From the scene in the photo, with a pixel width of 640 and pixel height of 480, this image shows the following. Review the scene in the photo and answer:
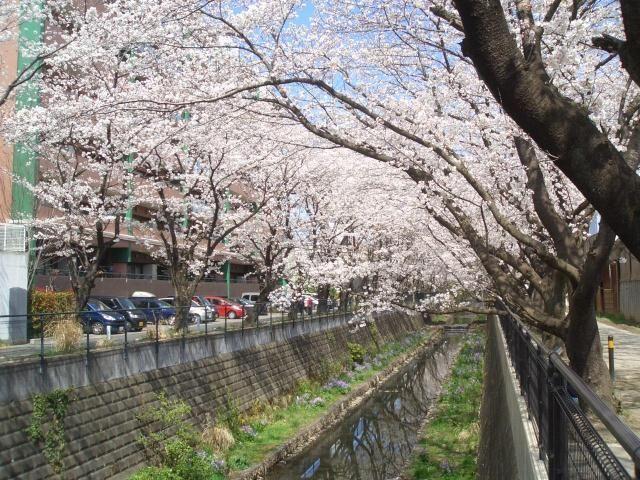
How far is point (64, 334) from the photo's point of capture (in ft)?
34.9

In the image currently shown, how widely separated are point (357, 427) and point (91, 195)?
9.97 m

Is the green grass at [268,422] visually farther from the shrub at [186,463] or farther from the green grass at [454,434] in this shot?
the green grass at [454,434]

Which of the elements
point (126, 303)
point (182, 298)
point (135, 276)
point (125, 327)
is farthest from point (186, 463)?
point (135, 276)

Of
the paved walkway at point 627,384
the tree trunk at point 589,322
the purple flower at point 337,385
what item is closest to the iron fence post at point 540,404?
the paved walkway at point 627,384

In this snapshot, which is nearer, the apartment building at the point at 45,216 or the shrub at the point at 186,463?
A: the shrub at the point at 186,463

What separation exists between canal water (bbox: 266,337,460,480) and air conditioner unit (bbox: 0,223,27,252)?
9964mm

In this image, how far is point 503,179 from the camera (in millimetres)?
10945

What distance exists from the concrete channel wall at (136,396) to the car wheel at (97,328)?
725mm

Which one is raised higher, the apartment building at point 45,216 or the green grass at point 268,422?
the apartment building at point 45,216

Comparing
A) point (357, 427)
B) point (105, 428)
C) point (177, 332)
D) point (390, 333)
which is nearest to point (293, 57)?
point (105, 428)

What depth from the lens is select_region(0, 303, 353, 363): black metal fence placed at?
409 inches

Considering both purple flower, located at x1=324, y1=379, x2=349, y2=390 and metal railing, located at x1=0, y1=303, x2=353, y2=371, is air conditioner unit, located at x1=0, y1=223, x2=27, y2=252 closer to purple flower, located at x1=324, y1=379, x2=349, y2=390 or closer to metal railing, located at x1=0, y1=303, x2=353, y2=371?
metal railing, located at x1=0, y1=303, x2=353, y2=371

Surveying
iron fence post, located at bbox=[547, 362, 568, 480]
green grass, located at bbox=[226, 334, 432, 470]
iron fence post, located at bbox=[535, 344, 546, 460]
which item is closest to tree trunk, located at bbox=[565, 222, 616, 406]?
iron fence post, located at bbox=[535, 344, 546, 460]

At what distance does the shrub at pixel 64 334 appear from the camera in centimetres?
1056
